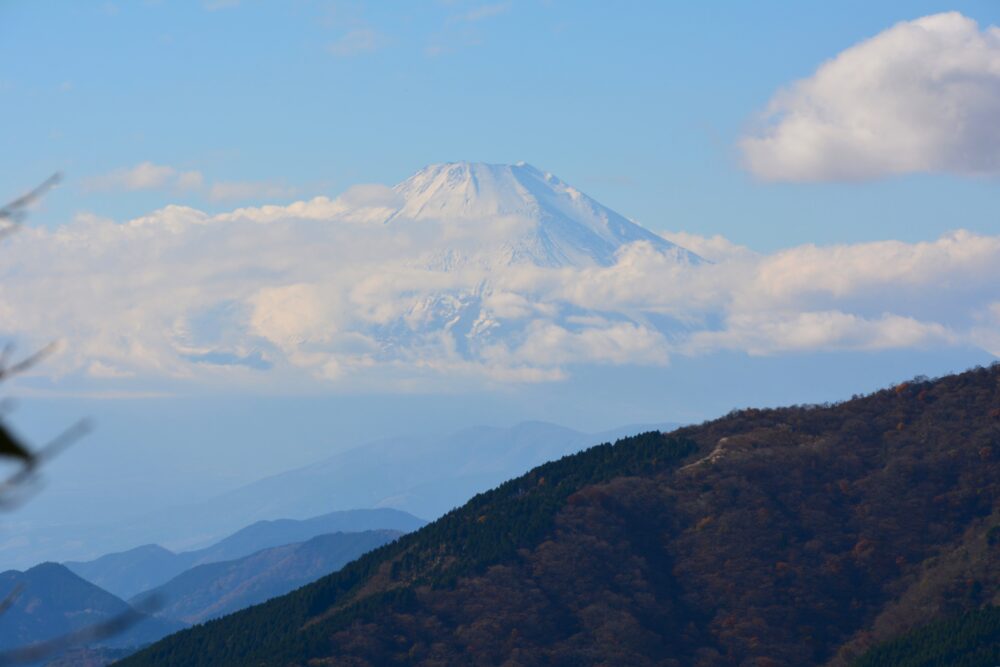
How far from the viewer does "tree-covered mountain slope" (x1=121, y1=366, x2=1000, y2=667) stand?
319ft

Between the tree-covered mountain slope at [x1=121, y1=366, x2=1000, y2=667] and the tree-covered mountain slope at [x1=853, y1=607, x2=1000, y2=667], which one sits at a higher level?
the tree-covered mountain slope at [x1=121, y1=366, x2=1000, y2=667]

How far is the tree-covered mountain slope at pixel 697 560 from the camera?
9719cm

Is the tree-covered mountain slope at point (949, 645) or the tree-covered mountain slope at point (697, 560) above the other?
the tree-covered mountain slope at point (697, 560)

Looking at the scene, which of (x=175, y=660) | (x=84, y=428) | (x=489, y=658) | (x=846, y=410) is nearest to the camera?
(x=84, y=428)

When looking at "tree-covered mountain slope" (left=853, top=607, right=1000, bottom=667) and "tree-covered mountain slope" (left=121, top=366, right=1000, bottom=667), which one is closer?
"tree-covered mountain slope" (left=853, top=607, right=1000, bottom=667)

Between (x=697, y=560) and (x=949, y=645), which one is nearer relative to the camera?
(x=949, y=645)

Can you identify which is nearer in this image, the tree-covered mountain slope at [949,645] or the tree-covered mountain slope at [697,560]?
the tree-covered mountain slope at [949,645]

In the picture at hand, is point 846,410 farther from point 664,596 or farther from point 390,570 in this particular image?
point 390,570

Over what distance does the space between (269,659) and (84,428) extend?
93851mm

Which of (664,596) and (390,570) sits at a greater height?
(390,570)

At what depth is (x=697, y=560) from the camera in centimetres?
10981

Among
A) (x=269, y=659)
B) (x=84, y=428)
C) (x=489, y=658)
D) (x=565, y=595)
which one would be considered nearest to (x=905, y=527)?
(x=565, y=595)

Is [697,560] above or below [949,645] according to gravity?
above

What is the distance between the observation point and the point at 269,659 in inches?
3831
